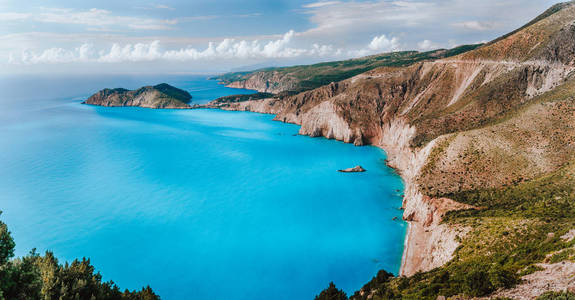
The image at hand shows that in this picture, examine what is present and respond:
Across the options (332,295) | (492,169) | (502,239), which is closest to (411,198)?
(492,169)

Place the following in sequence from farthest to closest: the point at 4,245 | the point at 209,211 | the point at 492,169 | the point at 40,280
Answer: the point at 209,211, the point at 492,169, the point at 4,245, the point at 40,280

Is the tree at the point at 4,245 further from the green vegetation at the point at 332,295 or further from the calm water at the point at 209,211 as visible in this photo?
the green vegetation at the point at 332,295

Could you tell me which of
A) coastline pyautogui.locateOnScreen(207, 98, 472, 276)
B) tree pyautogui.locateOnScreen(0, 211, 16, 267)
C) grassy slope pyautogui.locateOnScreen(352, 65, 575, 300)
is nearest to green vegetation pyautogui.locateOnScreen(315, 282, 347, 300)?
grassy slope pyautogui.locateOnScreen(352, 65, 575, 300)

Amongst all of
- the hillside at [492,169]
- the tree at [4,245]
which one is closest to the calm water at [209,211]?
the hillside at [492,169]

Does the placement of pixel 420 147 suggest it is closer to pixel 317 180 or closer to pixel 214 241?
pixel 317 180

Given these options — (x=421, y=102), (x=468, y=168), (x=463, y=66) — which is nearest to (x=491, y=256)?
(x=468, y=168)

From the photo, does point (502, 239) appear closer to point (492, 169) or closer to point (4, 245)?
point (492, 169)
